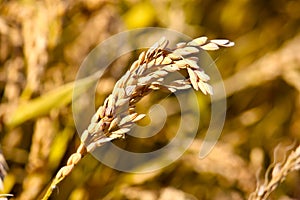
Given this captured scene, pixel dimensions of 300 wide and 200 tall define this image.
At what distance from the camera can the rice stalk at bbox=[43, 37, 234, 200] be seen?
58 centimetres

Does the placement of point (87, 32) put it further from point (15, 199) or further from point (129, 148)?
Result: point (15, 199)

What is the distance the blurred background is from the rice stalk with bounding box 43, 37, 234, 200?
1.03ft

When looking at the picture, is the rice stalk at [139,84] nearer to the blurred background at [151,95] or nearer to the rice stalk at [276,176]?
the rice stalk at [276,176]

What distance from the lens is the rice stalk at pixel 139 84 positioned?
58 centimetres

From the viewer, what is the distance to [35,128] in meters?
1.04

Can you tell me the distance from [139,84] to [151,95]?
0.58 m

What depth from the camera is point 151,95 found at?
1.16 metres

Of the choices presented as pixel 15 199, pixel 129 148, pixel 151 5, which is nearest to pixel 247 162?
pixel 129 148

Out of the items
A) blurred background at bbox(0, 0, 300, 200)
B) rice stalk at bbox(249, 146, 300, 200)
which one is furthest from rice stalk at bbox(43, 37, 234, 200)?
blurred background at bbox(0, 0, 300, 200)

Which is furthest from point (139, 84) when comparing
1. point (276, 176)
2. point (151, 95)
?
point (151, 95)

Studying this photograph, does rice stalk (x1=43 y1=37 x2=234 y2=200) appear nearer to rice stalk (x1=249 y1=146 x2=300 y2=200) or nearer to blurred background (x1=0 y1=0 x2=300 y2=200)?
rice stalk (x1=249 y1=146 x2=300 y2=200)

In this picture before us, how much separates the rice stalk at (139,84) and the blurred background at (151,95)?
1.03ft

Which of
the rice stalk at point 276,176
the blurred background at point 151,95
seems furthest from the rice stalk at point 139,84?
the blurred background at point 151,95

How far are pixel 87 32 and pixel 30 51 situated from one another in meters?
0.16
